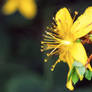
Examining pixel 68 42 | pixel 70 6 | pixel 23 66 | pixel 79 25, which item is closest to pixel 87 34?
pixel 79 25

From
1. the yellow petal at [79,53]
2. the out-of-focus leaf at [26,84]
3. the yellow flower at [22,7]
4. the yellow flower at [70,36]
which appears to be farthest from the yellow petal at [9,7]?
the yellow petal at [79,53]

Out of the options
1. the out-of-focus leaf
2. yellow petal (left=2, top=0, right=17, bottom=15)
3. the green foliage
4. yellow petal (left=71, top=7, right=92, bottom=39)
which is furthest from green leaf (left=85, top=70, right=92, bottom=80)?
yellow petal (left=2, top=0, right=17, bottom=15)

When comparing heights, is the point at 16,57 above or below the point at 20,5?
below

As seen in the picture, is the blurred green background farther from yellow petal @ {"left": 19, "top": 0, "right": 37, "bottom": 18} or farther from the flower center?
the flower center

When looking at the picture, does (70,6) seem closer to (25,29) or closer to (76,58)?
(25,29)

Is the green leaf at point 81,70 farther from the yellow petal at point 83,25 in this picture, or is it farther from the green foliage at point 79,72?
the yellow petal at point 83,25

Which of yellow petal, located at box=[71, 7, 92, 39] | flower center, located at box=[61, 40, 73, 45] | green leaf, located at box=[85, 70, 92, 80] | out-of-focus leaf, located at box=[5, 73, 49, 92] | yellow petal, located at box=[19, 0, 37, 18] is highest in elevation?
yellow petal, located at box=[19, 0, 37, 18]

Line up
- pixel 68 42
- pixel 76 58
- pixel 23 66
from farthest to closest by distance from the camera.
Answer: pixel 23 66
pixel 68 42
pixel 76 58
